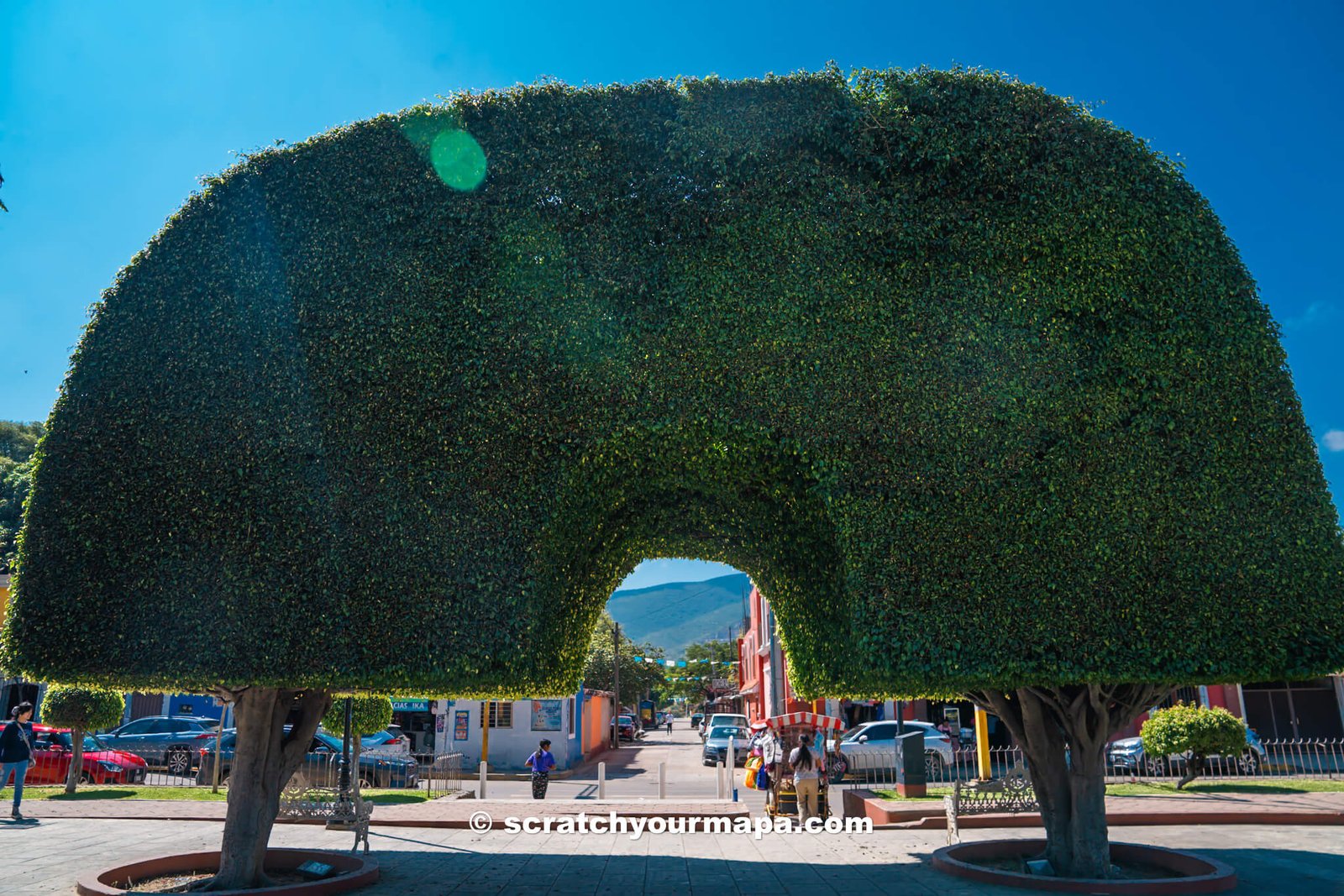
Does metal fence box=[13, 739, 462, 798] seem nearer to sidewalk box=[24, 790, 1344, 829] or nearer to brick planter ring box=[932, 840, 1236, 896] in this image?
sidewalk box=[24, 790, 1344, 829]

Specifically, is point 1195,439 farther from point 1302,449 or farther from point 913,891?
point 913,891

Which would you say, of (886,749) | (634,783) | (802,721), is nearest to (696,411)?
(802,721)

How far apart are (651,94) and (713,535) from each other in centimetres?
514

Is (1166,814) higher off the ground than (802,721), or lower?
lower

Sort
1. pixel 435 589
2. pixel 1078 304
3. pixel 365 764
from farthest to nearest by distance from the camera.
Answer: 1. pixel 365 764
2. pixel 1078 304
3. pixel 435 589

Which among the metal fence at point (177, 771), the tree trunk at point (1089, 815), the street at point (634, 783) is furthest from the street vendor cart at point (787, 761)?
the metal fence at point (177, 771)

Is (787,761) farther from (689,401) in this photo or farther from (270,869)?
(689,401)

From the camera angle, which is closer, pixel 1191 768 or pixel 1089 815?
pixel 1089 815

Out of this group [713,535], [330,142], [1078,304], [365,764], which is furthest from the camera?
[365,764]

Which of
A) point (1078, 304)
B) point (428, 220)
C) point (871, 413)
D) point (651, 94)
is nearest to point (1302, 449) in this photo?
point (1078, 304)

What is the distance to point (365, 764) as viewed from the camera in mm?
19844

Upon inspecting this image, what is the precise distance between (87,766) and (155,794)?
5256 millimetres

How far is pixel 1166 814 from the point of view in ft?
41.8

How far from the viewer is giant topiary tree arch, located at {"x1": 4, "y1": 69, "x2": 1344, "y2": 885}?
771 cm
